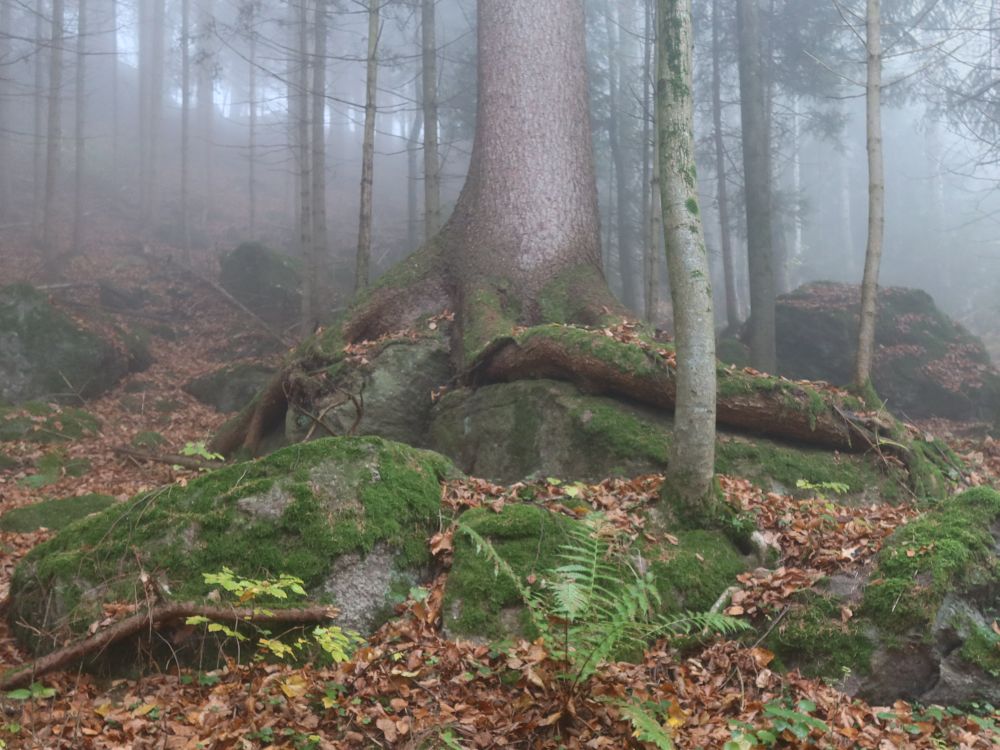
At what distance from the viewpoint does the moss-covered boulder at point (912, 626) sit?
4.08 meters

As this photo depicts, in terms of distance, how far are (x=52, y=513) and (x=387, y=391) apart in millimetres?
3586

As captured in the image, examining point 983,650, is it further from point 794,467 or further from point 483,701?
point 794,467

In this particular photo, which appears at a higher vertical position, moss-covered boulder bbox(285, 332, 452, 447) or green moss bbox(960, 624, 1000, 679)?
moss-covered boulder bbox(285, 332, 452, 447)

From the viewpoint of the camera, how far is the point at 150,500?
203 inches

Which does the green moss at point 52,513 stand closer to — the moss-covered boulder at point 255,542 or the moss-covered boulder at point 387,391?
the moss-covered boulder at point 387,391

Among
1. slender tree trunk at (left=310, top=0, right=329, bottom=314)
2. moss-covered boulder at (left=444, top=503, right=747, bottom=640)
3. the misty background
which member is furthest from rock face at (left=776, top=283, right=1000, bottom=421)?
moss-covered boulder at (left=444, top=503, right=747, bottom=640)

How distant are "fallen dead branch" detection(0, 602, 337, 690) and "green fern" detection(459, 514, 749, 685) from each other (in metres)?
1.32

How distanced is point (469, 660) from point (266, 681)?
1.08m

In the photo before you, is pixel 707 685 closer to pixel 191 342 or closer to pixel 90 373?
pixel 90 373

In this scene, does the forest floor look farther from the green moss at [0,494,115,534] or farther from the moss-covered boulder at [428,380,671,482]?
the green moss at [0,494,115,534]

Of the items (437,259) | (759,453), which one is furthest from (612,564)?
(437,259)

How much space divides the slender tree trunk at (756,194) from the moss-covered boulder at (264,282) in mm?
11069

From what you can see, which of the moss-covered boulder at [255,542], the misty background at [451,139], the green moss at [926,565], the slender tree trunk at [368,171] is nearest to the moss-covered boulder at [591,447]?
the green moss at [926,565]

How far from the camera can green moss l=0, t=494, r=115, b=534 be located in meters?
7.07
